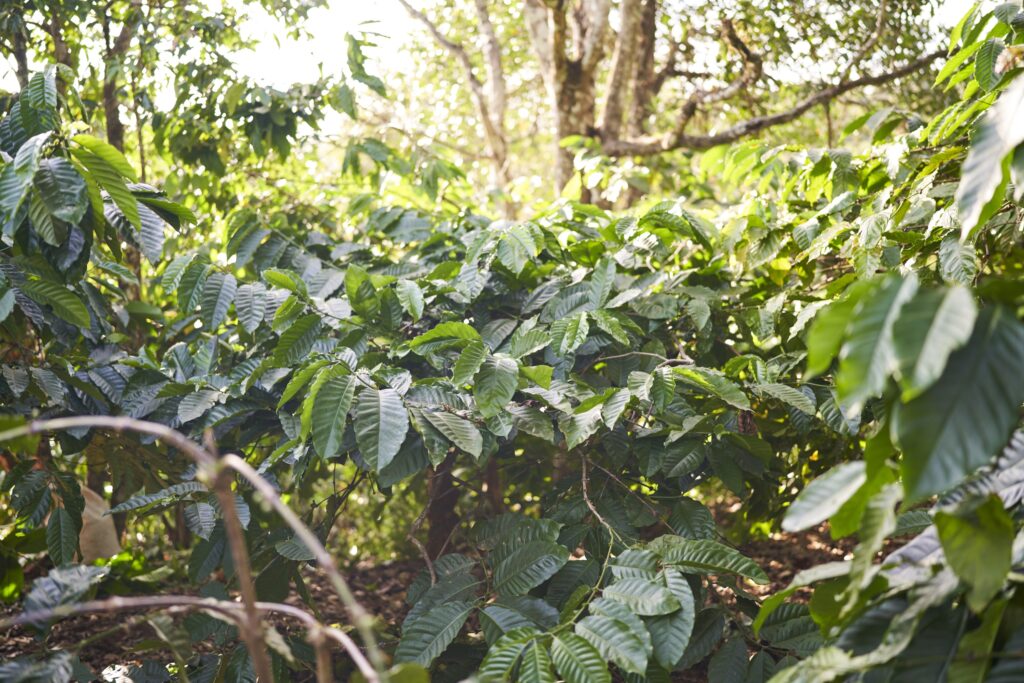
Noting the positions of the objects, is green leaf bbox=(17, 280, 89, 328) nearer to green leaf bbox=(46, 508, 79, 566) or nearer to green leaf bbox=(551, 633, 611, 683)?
green leaf bbox=(46, 508, 79, 566)

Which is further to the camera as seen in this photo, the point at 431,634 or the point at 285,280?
the point at 285,280

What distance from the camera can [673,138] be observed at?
14.2 feet

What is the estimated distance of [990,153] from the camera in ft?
3.34

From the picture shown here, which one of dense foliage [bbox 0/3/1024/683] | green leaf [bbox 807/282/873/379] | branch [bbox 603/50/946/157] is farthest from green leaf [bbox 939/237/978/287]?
branch [bbox 603/50/946/157]

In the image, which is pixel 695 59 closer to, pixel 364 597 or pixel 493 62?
pixel 493 62

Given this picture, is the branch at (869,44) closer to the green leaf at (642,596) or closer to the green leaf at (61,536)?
the green leaf at (642,596)

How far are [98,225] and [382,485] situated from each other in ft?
2.61

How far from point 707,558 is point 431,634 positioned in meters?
0.55

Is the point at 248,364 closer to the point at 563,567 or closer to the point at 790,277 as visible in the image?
the point at 563,567

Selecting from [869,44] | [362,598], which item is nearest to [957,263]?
[362,598]

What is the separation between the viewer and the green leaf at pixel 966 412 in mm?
830

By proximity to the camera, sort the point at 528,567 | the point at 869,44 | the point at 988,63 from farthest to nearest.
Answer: the point at 869,44 → the point at 988,63 → the point at 528,567

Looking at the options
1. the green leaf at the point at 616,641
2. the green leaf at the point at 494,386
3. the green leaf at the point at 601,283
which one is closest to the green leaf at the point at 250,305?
the green leaf at the point at 494,386

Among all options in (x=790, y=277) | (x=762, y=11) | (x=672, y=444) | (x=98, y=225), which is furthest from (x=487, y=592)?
(x=762, y=11)
